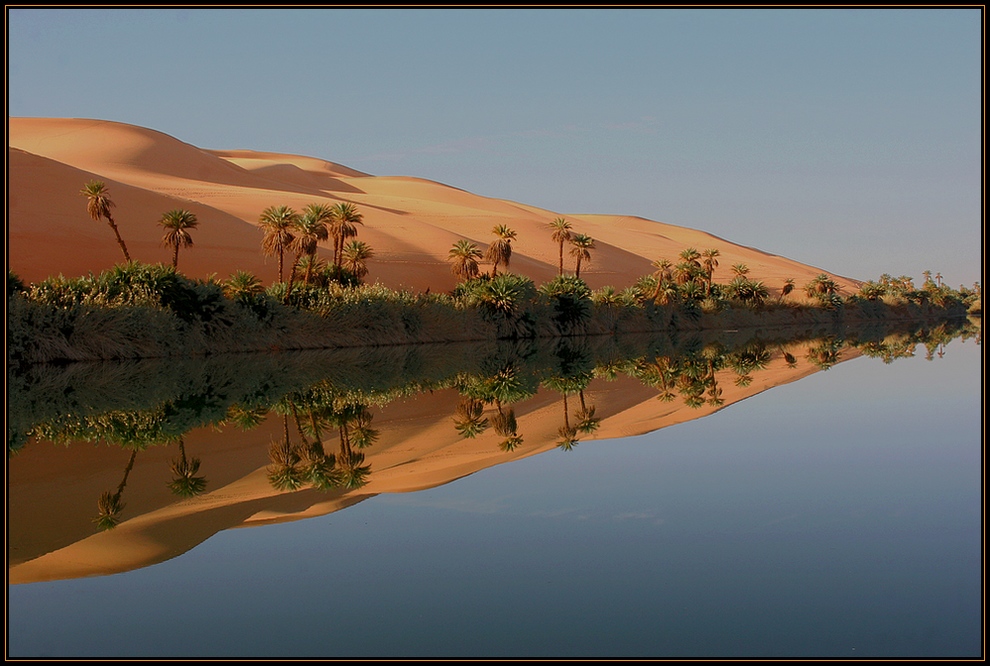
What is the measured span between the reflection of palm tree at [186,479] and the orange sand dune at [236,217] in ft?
112

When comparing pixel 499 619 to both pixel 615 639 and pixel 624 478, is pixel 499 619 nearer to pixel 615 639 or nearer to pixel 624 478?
pixel 615 639

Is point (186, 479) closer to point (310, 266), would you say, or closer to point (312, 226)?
point (312, 226)

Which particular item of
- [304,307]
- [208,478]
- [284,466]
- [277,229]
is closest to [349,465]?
[284,466]

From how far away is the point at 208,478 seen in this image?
1237cm

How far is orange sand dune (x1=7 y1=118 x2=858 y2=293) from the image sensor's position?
6425cm

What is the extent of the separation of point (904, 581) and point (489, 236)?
347 ft

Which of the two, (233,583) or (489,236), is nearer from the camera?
(233,583)

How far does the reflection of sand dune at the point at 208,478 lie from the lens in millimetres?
8758

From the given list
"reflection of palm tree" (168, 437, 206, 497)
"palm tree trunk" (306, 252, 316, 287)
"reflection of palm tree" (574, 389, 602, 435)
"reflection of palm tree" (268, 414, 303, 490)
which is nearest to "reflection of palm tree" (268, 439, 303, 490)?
"reflection of palm tree" (268, 414, 303, 490)

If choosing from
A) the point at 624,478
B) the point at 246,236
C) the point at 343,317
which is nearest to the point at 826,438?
the point at 624,478

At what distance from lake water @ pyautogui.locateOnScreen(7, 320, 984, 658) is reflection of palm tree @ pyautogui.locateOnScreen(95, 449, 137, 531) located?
0.08 meters

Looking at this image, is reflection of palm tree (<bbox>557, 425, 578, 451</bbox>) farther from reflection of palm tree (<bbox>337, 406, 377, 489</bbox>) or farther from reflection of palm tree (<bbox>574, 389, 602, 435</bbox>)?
reflection of palm tree (<bbox>337, 406, 377, 489</bbox>)

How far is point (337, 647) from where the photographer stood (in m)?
6.15

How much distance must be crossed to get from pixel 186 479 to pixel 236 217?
2958 inches
